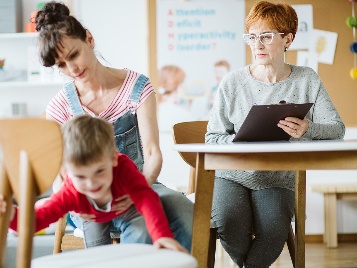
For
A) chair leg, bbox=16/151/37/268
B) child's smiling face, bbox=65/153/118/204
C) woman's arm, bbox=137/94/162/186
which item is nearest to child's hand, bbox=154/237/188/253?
child's smiling face, bbox=65/153/118/204

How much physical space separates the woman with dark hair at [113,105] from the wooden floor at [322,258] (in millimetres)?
1736

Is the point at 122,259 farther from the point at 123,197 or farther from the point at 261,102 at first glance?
the point at 261,102

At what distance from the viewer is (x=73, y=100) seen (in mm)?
1954

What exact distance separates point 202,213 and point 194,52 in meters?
2.63

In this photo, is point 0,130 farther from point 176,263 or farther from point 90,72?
point 90,72

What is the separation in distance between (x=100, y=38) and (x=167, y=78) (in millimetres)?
536

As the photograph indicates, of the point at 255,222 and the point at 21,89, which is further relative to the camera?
the point at 21,89

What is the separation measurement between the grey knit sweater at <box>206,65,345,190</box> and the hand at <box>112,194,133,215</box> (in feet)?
1.86

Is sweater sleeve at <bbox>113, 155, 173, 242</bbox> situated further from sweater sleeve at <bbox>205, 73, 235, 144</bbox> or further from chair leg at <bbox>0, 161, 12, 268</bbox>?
sweater sleeve at <bbox>205, 73, 235, 144</bbox>

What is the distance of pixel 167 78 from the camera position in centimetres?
426

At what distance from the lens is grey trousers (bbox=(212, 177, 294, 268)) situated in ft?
6.71

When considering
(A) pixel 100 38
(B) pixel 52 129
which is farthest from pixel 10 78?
(B) pixel 52 129

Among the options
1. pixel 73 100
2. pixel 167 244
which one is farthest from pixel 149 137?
pixel 167 244

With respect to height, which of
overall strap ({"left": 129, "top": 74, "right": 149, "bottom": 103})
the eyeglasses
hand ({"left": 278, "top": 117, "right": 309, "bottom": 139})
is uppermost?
the eyeglasses
